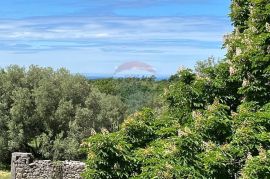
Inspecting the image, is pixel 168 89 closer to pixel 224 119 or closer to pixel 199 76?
pixel 199 76

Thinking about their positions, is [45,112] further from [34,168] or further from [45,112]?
[34,168]

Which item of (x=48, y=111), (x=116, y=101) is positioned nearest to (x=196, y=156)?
(x=48, y=111)

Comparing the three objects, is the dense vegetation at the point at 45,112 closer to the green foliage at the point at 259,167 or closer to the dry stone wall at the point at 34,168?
the dry stone wall at the point at 34,168

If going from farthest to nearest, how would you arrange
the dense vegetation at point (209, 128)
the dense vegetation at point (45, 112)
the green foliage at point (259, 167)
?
the dense vegetation at point (45, 112) → the dense vegetation at point (209, 128) → the green foliage at point (259, 167)

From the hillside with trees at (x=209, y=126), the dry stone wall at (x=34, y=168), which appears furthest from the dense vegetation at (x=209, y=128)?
the dry stone wall at (x=34, y=168)

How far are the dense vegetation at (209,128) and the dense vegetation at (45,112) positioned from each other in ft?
69.3

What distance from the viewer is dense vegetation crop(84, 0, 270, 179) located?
10734mm

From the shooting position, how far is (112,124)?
40031mm

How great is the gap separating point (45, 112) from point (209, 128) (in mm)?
25550

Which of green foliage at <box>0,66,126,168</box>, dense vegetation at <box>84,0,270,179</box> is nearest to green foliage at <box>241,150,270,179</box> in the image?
dense vegetation at <box>84,0,270,179</box>

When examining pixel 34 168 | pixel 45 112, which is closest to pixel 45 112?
pixel 45 112

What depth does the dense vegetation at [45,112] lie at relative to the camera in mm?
35219

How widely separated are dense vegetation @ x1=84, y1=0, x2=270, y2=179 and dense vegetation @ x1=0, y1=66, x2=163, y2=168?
832 inches

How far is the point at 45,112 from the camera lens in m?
35.9
